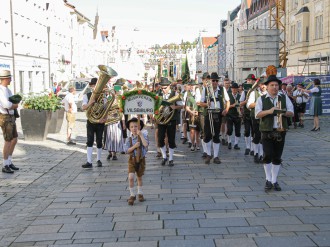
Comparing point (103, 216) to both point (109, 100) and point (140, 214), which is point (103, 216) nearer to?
point (140, 214)

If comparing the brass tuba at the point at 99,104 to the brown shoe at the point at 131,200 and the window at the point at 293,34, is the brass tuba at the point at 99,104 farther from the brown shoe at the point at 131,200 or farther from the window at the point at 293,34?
the window at the point at 293,34

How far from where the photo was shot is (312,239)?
5062 mm

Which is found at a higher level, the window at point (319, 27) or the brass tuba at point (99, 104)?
the window at point (319, 27)

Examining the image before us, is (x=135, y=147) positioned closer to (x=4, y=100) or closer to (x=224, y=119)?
(x=4, y=100)

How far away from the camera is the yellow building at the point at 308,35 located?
112 ft

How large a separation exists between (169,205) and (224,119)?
7228mm

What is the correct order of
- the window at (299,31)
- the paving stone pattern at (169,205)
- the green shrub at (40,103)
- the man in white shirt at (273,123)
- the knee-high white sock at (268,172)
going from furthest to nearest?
the window at (299,31)
the green shrub at (40,103)
the knee-high white sock at (268,172)
the man in white shirt at (273,123)
the paving stone pattern at (169,205)

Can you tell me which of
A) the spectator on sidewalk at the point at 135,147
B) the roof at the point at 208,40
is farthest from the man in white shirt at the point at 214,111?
the roof at the point at 208,40

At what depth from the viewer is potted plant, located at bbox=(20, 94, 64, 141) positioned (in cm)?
1430

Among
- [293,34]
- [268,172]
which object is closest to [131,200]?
[268,172]

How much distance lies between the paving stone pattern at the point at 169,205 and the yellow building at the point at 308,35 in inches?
915

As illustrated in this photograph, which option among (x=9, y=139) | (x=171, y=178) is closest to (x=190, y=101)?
(x=171, y=178)

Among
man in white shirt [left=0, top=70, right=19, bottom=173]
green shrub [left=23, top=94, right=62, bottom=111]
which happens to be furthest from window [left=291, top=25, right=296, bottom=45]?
man in white shirt [left=0, top=70, right=19, bottom=173]

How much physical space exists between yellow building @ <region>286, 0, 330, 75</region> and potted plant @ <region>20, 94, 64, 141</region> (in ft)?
68.6
